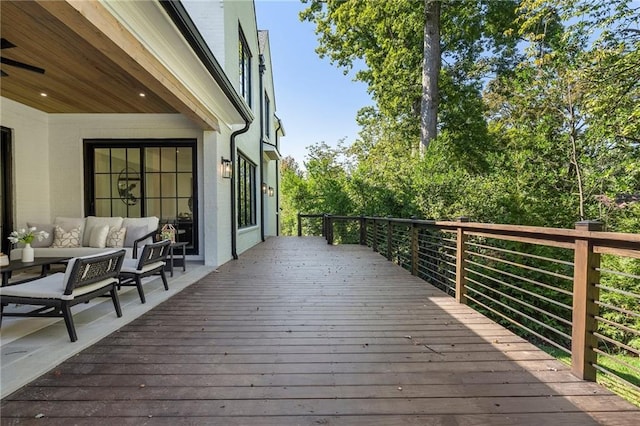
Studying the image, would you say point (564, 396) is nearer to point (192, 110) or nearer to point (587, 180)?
point (192, 110)

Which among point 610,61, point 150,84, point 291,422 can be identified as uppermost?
point 610,61

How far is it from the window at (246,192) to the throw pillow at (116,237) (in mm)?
2904

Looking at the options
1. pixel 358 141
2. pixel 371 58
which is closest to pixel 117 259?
pixel 371 58

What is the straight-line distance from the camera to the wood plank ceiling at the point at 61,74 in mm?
2849

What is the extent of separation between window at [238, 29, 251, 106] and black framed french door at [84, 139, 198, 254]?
247 cm

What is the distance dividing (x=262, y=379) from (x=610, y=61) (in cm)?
829

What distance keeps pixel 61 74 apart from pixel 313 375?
4.56 m

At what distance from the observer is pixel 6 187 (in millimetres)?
5129

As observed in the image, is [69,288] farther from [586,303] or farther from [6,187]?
[6,187]

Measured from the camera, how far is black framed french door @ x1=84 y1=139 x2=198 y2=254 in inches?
242

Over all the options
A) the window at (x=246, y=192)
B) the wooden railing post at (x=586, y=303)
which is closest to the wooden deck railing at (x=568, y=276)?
the wooden railing post at (x=586, y=303)

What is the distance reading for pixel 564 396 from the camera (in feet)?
6.10

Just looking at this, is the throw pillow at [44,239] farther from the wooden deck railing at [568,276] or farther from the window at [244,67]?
the wooden deck railing at [568,276]

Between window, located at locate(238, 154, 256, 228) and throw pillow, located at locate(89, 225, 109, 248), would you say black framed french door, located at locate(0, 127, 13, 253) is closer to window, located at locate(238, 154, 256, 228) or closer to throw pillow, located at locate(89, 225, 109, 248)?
throw pillow, located at locate(89, 225, 109, 248)
